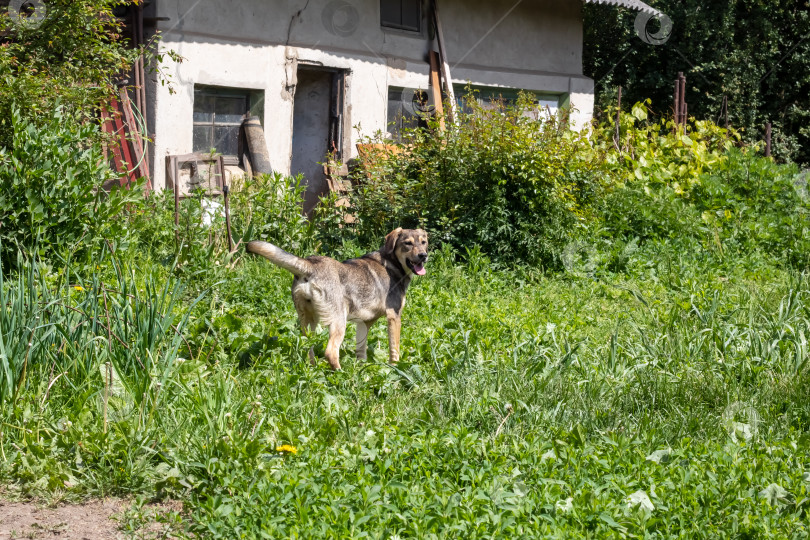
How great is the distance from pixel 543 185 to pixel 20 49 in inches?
204

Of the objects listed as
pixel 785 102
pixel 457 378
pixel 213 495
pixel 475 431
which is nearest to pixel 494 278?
pixel 457 378

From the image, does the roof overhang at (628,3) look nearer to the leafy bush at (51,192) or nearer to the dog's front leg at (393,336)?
the leafy bush at (51,192)

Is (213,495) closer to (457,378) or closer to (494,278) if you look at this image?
(457,378)

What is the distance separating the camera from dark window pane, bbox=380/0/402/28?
13773mm

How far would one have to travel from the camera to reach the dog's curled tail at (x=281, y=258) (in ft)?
17.9

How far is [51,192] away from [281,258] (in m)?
2.61

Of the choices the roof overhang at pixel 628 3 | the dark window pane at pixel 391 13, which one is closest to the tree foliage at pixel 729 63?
the roof overhang at pixel 628 3

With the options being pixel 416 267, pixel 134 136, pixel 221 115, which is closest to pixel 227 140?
pixel 221 115

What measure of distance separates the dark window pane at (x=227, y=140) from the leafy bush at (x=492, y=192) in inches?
106

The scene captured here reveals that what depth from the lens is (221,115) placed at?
11.8 metres

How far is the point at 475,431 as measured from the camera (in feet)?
15.2

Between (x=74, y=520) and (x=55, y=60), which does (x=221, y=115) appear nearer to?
(x=55, y=60)

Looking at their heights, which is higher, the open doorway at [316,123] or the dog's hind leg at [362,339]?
the open doorway at [316,123]

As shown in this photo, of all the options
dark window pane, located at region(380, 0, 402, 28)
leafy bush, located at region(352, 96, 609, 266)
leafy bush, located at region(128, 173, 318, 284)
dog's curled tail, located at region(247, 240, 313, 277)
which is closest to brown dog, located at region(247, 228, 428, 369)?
dog's curled tail, located at region(247, 240, 313, 277)
